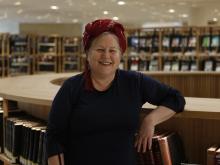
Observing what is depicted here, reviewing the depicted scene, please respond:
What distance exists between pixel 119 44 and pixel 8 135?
59.5 inches

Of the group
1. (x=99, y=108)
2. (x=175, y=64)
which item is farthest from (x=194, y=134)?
(x=175, y=64)

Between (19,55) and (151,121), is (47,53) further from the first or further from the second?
(151,121)

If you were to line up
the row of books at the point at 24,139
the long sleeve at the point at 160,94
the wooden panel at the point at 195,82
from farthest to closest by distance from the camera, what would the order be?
the wooden panel at the point at 195,82, the row of books at the point at 24,139, the long sleeve at the point at 160,94

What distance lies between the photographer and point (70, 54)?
14.0 meters

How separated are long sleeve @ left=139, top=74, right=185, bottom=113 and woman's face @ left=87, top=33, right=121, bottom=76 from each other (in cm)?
18

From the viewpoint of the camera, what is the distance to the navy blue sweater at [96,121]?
6.03ft

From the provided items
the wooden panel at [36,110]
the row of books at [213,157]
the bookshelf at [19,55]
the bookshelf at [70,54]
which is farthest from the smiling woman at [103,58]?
the bookshelf at [70,54]

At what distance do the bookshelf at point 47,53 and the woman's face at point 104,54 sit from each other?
1166 centimetres

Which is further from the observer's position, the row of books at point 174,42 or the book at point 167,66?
the book at point 167,66

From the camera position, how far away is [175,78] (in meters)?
5.98

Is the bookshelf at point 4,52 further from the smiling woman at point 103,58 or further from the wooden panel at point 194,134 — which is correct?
the smiling woman at point 103,58

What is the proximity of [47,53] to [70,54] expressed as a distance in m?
0.90

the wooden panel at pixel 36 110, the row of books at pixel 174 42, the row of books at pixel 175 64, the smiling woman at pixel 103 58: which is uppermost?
the row of books at pixel 174 42

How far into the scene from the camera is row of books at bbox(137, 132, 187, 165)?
6.83 feet
